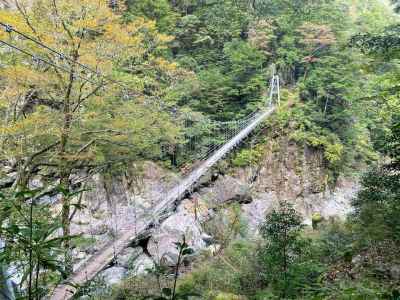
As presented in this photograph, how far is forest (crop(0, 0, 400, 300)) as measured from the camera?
2.90 m

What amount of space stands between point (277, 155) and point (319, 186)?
1.63 meters

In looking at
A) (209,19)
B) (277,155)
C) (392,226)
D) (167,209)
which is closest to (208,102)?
(277,155)

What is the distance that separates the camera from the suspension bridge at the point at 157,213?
4152 mm

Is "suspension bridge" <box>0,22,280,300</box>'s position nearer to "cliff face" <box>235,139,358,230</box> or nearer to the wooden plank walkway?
the wooden plank walkway

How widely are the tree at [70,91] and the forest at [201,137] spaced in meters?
0.03

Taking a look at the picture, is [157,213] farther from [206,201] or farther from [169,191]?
[206,201]

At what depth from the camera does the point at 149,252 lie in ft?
22.6

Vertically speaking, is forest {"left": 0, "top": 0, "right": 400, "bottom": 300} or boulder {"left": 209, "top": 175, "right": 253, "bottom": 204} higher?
forest {"left": 0, "top": 0, "right": 400, "bottom": 300}

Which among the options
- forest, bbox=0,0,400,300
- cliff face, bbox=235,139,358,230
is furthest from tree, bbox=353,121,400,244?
cliff face, bbox=235,139,358,230

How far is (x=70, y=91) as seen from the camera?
5359 millimetres

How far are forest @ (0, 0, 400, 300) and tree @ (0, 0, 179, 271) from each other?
0.03m

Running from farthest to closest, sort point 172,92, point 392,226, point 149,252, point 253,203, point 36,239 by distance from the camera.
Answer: point 253,203 → point 172,92 → point 149,252 → point 392,226 → point 36,239

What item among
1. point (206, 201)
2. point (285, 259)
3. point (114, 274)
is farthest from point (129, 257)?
point (285, 259)

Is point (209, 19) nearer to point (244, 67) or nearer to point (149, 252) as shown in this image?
point (244, 67)
